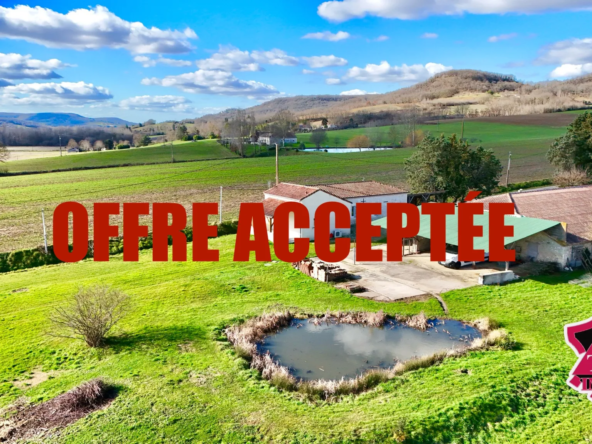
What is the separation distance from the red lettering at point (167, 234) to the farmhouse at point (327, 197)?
6617 mm

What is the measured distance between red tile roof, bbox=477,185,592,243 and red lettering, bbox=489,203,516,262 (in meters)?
1.48

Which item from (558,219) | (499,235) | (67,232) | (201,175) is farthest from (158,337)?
(201,175)

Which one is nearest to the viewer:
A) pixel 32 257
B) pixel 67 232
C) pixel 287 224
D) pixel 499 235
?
pixel 499 235

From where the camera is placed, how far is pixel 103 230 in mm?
36531

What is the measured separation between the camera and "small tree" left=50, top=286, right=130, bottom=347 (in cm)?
1756

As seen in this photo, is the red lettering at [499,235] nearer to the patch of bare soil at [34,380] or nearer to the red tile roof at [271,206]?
the red tile roof at [271,206]

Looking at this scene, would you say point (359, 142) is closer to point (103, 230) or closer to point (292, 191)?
point (292, 191)

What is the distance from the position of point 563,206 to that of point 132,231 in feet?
103

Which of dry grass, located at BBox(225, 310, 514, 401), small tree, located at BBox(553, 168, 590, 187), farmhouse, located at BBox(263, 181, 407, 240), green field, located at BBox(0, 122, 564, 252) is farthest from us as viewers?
green field, located at BBox(0, 122, 564, 252)

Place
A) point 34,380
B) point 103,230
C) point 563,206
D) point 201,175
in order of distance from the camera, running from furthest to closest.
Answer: point 201,175, point 103,230, point 563,206, point 34,380

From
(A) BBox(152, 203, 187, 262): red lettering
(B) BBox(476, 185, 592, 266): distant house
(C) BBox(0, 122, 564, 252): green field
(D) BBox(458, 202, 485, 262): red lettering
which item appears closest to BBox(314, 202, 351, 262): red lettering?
(D) BBox(458, 202, 485, 262): red lettering

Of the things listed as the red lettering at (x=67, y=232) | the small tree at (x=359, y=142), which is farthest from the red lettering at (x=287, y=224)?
the small tree at (x=359, y=142)

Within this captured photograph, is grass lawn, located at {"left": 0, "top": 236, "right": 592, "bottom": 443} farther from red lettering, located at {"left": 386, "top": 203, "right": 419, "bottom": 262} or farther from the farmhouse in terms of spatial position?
the farmhouse

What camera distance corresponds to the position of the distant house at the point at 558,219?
2717 cm
